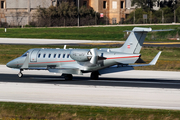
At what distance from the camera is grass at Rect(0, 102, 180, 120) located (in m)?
17.0

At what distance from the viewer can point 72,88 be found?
2622 cm

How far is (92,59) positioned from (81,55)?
107 cm

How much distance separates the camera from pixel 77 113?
18.1 meters

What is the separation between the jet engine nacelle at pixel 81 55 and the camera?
29734mm

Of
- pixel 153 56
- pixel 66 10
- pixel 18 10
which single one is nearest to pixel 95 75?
pixel 153 56

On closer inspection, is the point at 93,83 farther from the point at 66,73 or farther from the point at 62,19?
the point at 62,19

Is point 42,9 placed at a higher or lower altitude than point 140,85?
higher

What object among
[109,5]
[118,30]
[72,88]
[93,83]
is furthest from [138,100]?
[109,5]

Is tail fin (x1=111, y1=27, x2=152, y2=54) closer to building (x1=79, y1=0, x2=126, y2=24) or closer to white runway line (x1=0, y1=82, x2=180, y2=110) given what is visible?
white runway line (x1=0, y1=82, x2=180, y2=110)

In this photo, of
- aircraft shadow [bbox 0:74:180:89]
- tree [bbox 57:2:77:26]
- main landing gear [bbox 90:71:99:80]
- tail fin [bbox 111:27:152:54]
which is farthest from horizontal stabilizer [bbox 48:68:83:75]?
tree [bbox 57:2:77:26]

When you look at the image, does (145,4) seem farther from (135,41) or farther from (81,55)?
(81,55)

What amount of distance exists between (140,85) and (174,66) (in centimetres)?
→ 1375

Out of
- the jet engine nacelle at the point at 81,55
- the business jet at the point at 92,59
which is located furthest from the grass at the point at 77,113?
the jet engine nacelle at the point at 81,55

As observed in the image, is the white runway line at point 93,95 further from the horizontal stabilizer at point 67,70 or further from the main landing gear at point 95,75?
the main landing gear at point 95,75
